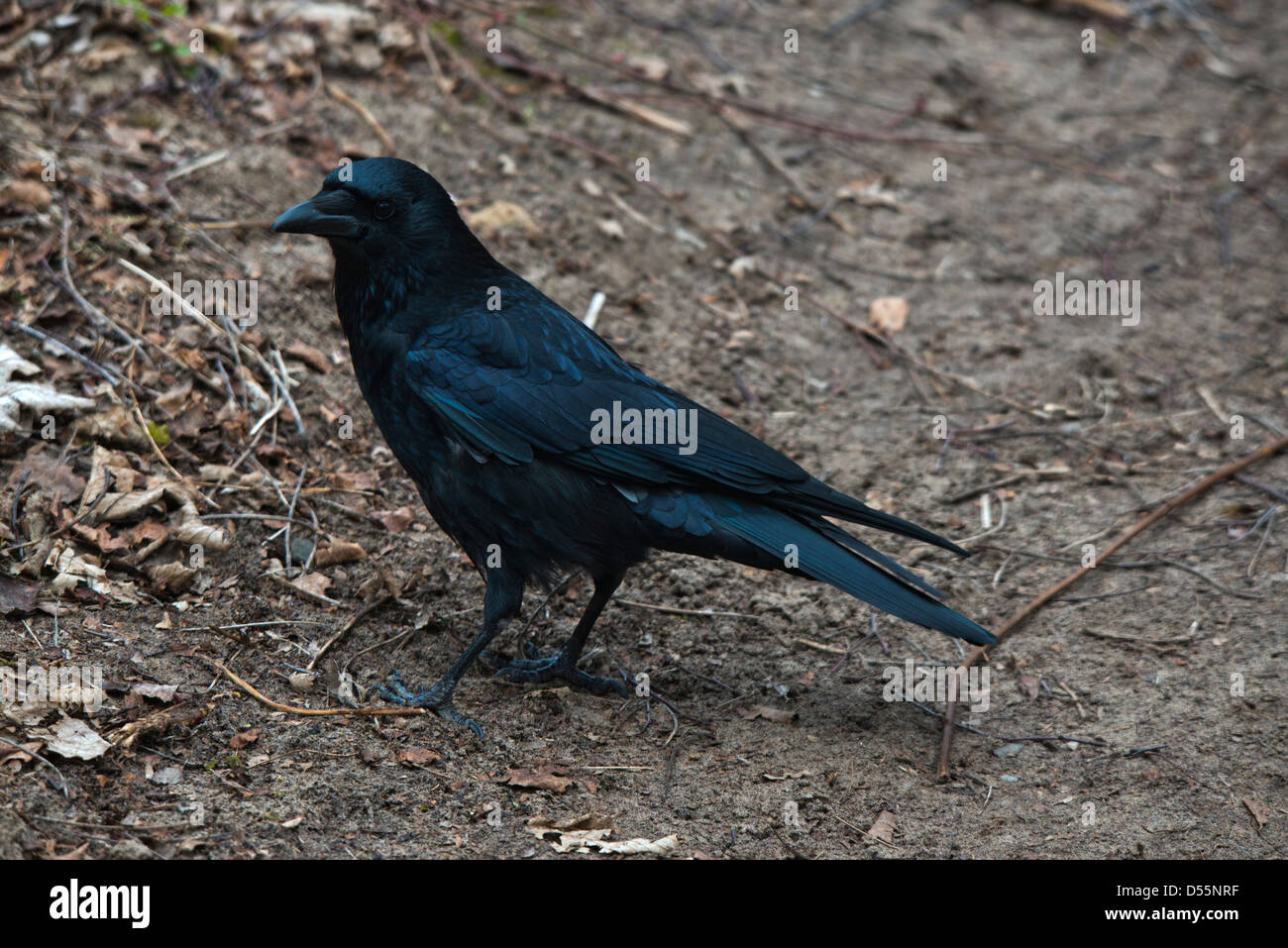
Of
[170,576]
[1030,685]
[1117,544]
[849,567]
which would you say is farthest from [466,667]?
[1117,544]

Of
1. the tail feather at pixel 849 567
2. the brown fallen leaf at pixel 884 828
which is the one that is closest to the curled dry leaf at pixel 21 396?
the tail feather at pixel 849 567

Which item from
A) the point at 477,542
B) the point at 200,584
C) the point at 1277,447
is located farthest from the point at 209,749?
the point at 1277,447

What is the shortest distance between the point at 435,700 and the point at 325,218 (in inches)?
68.6

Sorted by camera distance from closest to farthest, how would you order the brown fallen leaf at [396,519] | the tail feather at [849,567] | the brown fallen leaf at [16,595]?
the brown fallen leaf at [16,595] < the tail feather at [849,567] < the brown fallen leaf at [396,519]

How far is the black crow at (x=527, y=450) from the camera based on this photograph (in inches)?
161

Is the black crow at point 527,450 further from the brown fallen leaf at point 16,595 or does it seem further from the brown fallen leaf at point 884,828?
the brown fallen leaf at point 16,595

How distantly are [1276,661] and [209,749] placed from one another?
12.4 ft

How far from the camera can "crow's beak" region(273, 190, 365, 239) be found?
4121mm

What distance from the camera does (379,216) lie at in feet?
13.9

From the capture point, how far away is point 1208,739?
404cm

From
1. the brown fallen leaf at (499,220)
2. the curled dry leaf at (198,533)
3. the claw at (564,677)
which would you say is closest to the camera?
the curled dry leaf at (198,533)

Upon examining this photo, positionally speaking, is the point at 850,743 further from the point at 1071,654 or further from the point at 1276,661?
the point at 1276,661

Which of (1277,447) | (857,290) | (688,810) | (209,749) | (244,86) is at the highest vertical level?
(244,86)

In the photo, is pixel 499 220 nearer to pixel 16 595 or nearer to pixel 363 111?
pixel 363 111
